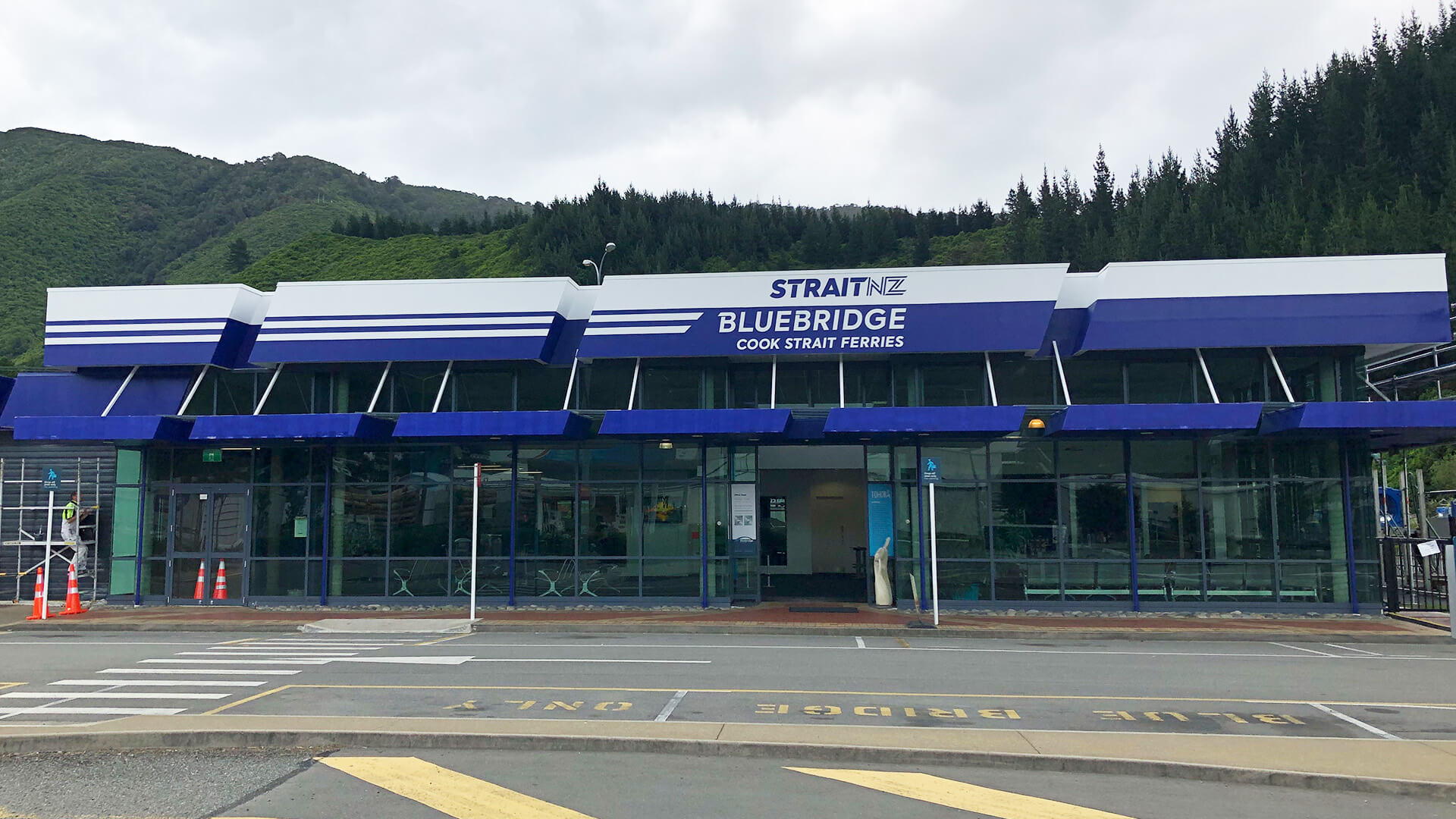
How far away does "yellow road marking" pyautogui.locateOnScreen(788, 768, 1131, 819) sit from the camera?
734cm

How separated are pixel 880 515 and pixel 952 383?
3.20m

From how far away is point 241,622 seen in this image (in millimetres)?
19531

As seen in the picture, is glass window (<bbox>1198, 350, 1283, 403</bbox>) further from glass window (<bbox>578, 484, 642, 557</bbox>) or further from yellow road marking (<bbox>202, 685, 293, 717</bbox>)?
yellow road marking (<bbox>202, 685, 293, 717</bbox>)

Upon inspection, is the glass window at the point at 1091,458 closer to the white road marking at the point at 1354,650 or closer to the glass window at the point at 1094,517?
the glass window at the point at 1094,517

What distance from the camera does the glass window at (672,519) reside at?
70.9 feet

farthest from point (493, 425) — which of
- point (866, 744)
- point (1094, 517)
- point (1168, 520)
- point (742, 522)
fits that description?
point (1168, 520)

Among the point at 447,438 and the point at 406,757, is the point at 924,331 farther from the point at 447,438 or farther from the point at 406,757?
the point at 406,757

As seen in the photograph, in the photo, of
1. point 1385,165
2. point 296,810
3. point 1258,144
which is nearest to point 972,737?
point 296,810

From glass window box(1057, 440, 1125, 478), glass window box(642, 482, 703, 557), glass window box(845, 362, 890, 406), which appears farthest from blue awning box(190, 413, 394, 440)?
glass window box(1057, 440, 1125, 478)

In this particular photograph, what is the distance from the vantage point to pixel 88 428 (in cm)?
2042

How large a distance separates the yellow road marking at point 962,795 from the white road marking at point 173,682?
7.96 metres

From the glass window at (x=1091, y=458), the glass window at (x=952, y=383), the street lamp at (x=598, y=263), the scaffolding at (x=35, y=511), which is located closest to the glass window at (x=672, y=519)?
the glass window at (x=952, y=383)

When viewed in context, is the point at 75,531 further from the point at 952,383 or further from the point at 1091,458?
the point at 1091,458

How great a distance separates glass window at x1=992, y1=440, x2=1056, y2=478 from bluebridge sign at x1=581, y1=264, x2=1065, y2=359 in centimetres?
209
